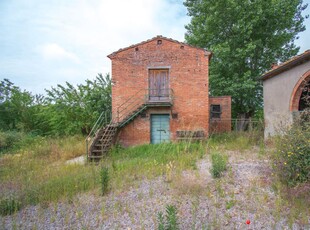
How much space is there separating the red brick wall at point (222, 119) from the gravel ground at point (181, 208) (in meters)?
9.27

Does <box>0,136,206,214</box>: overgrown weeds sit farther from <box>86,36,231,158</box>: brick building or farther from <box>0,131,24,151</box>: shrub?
<box>0,131,24,151</box>: shrub

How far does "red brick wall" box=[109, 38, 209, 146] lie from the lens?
1288cm

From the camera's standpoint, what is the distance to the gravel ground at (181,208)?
13.2 ft

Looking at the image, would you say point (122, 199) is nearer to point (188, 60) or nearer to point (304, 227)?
point (304, 227)

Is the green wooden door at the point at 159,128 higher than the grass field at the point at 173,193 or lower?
higher

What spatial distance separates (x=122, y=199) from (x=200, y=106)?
29.1 ft

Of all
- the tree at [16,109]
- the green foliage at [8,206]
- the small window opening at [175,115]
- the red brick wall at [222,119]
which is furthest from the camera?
the tree at [16,109]

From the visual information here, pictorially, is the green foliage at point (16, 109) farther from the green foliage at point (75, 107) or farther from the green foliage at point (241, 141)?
the green foliage at point (241, 141)

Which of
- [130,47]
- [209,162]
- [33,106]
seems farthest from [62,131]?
[209,162]

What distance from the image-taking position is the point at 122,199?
513cm

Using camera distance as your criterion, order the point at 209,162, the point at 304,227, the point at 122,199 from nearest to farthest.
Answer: the point at 304,227
the point at 122,199
the point at 209,162

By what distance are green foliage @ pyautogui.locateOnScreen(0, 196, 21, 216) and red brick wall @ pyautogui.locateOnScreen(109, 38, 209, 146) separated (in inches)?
325

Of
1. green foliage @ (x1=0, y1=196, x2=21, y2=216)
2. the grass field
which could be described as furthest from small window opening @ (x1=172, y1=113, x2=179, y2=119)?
green foliage @ (x1=0, y1=196, x2=21, y2=216)

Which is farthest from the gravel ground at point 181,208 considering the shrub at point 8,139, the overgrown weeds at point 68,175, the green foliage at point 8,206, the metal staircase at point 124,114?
the shrub at point 8,139
